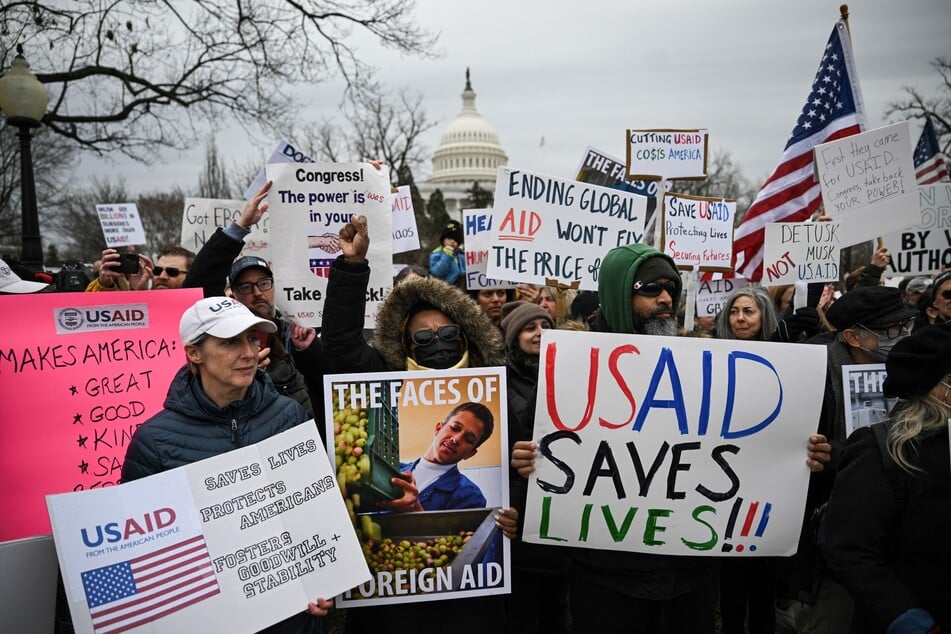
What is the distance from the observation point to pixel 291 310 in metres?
4.83

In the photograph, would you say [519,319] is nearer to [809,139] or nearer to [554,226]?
[554,226]

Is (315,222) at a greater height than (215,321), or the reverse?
(315,222)

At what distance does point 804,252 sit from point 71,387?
5.89 metres

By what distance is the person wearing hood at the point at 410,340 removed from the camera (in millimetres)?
3004

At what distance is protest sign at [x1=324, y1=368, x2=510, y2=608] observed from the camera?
9.47 ft

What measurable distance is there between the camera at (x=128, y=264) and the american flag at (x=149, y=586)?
8.10ft

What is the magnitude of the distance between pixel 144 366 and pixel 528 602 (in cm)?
263

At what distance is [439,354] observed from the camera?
3.30m

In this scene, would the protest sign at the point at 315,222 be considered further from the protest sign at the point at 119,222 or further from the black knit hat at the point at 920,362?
the protest sign at the point at 119,222

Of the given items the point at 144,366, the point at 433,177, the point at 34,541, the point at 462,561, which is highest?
the point at 433,177

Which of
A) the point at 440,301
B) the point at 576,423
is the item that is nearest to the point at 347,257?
the point at 440,301

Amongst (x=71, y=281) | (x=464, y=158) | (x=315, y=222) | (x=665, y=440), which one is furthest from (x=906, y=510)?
(x=464, y=158)

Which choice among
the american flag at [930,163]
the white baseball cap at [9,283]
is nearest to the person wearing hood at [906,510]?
the white baseball cap at [9,283]

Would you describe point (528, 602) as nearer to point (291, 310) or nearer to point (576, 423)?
point (576, 423)
